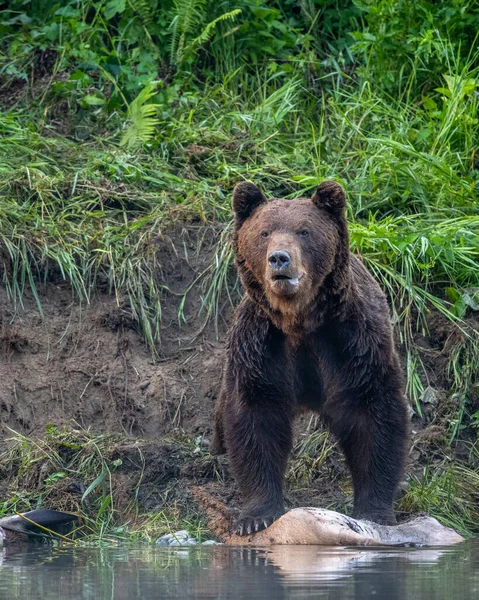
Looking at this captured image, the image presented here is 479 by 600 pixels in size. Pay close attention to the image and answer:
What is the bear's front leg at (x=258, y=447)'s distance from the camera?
264 inches

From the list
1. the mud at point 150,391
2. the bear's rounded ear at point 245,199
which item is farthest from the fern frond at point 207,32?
the bear's rounded ear at point 245,199

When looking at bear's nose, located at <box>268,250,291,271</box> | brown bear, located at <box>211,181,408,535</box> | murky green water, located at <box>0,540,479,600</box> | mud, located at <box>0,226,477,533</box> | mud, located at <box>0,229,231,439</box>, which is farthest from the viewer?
mud, located at <box>0,229,231,439</box>

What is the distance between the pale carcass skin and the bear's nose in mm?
1267

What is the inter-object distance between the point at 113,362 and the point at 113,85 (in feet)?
10.4

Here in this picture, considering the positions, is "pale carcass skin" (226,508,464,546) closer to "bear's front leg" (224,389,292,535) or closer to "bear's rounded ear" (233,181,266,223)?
"bear's front leg" (224,389,292,535)

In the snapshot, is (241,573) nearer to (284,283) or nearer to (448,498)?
(284,283)

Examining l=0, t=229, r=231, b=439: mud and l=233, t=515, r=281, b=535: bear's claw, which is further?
l=0, t=229, r=231, b=439: mud

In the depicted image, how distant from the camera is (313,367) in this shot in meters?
6.85

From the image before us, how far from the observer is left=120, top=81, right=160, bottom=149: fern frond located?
31.7ft

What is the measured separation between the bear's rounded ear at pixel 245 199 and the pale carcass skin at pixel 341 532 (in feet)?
5.72

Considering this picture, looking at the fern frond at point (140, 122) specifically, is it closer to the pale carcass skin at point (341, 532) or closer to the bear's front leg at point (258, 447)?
the bear's front leg at point (258, 447)

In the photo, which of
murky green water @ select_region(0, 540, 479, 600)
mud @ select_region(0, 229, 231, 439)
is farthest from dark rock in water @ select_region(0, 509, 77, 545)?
mud @ select_region(0, 229, 231, 439)

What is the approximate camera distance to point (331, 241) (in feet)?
22.1

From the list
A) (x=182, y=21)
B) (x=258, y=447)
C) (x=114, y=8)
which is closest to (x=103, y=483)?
(x=258, y=447)
